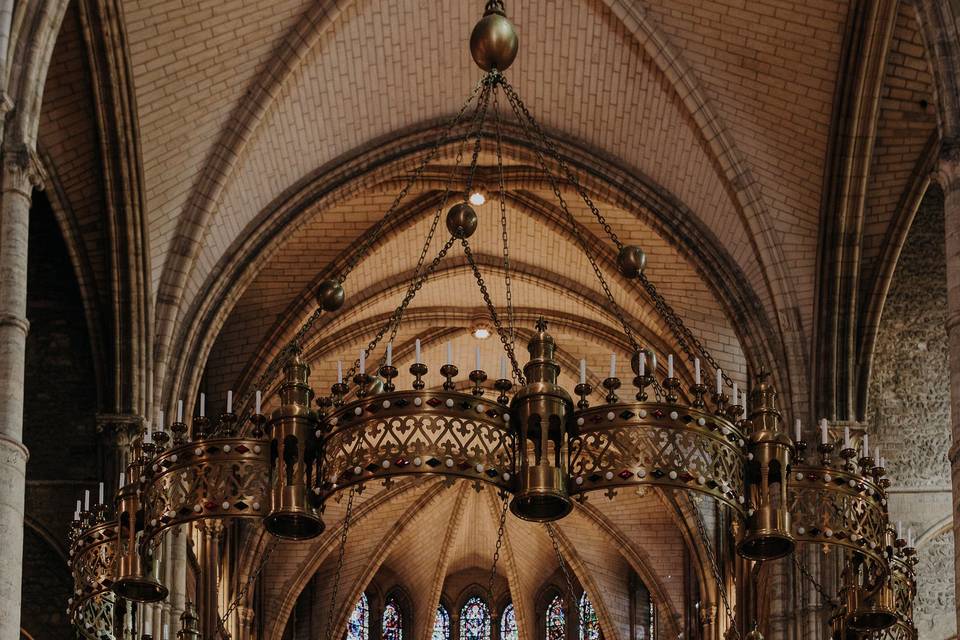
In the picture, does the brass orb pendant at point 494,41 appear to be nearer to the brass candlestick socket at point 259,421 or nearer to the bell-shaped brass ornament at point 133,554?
the brass candlestick socket at point 259,421

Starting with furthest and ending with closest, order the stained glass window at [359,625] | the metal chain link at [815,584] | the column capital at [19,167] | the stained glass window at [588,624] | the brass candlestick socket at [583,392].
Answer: the stained glass window at [359,625] < the stained glass window at [588,624] < the metal chain link at [815,584] < the column capital at [19,167] < the brass candlestick socket at [583,392]

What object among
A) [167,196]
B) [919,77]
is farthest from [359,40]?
[919,77]

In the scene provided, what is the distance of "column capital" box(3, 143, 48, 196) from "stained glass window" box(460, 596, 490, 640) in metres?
24.6

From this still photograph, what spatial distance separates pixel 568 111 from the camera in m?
22.9

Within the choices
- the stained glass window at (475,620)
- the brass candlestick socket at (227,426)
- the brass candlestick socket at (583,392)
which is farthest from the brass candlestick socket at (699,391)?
the stained glass window at (475,620)

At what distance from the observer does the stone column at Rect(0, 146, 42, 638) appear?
41.6 ft

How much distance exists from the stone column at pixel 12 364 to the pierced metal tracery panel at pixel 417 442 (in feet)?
7.00

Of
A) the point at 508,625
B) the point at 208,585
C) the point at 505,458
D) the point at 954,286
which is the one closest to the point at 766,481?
the point at 505,458

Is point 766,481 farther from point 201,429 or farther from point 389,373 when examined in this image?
point 201,429

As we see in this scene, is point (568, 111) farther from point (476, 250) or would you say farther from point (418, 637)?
point (418, 637)

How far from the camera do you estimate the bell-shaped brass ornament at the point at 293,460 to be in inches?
481

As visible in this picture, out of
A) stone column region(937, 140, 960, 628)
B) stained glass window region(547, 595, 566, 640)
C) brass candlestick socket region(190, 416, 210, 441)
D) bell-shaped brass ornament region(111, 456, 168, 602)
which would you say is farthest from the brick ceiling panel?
stained glass window region(547, 595, 566, 640)

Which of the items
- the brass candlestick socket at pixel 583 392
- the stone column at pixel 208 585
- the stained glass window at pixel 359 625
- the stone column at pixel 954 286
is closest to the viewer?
the brass candlestick socket at pixel 583 392

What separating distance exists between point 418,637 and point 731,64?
18.1 m
